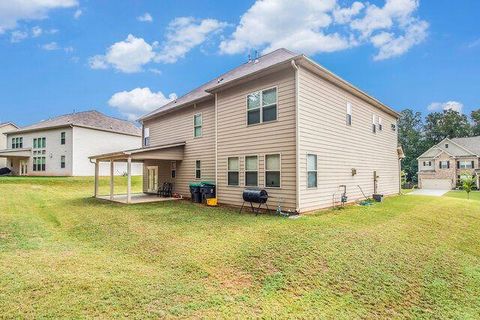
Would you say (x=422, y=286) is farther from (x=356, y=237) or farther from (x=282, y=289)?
(x=282, y=289)

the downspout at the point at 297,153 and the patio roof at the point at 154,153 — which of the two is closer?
the downspout at the point at 297,153

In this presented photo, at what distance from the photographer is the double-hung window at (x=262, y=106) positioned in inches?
406

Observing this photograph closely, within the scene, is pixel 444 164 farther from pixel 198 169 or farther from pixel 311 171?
pixel 198 169

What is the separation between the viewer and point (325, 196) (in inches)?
427

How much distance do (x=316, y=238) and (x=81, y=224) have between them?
7.64 metres

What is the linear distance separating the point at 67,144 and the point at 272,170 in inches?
1014

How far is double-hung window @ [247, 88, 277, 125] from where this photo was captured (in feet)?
33.9

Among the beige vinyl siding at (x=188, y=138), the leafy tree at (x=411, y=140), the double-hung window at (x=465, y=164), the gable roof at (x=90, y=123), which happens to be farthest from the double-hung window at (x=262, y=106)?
the leafy tree at (x=411, y=140)

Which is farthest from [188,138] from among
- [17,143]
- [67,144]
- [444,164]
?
[444,164]

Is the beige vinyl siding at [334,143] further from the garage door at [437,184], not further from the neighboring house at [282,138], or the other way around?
the garage door at [437,184]

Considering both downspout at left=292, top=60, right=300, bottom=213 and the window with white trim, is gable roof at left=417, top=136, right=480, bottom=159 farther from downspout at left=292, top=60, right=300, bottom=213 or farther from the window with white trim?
downspout at left=292, top=60, right=300, bottom=213

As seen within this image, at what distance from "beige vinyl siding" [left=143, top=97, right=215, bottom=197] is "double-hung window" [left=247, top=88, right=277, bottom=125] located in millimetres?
2836

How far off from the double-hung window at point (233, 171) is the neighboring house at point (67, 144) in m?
21.2

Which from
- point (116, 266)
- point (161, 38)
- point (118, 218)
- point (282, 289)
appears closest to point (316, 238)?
point (282, 289)
